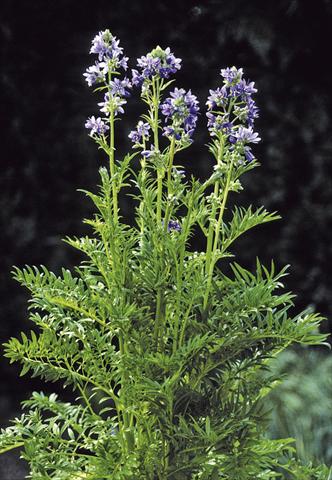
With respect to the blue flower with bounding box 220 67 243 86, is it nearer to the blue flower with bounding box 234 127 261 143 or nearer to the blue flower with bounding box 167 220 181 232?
the blue flower with bounding box 234 127 261 143

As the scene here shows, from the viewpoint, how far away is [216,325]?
169cm

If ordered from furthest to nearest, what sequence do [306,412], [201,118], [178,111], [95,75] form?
[201,118], [306,412], [95,75], [178,111]

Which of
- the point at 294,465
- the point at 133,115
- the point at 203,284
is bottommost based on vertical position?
the point at 294,465

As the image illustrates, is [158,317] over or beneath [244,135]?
beneath

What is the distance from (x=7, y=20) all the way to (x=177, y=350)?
1938 mm

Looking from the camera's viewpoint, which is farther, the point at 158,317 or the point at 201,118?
the point at 201,118

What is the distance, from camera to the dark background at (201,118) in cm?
314

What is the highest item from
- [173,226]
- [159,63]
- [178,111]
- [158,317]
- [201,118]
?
[201,118]

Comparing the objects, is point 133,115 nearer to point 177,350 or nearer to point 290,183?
point 290,183

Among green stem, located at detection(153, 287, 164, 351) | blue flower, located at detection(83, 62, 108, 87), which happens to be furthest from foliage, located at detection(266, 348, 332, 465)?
blue flower, located at detection(83, 62, 108, 87)

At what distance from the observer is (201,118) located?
3.16 meters

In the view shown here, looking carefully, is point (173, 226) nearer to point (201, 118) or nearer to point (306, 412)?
point (306, 412)

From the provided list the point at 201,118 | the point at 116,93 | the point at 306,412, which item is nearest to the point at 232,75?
the point at 116,93

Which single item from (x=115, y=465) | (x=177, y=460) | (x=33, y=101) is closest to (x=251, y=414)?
(x=177, y=460)
